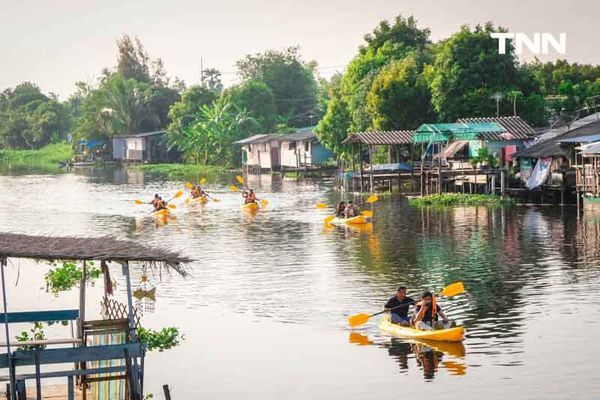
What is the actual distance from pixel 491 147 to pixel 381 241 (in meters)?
19.6

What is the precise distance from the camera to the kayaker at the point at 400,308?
23.9 meters

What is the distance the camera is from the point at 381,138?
205 ft

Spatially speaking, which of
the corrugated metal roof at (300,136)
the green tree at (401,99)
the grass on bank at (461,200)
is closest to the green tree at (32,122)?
the corrugated metal roof at (300,136)

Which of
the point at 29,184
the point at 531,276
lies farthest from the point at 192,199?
the point at 531,276

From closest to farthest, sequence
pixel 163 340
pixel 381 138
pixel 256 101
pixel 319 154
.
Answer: pixel 163 340
pixel 381 138
pixel 319 154
pixel 256 101

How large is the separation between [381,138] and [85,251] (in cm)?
4781

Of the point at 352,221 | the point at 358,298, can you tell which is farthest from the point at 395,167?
the point at 358,298

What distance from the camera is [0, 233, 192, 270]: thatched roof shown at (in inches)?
585

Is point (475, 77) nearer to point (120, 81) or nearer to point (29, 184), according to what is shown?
point (29, 184)

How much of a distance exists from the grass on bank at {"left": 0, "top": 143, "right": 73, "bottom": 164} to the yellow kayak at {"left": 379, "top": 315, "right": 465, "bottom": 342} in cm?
11477

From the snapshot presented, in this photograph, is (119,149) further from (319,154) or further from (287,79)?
(319,154)

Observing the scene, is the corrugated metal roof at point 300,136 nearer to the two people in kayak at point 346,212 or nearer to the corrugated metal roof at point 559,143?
the corrugated metal roof at point 559,143

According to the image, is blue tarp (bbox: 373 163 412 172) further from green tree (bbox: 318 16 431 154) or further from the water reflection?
the water reflection

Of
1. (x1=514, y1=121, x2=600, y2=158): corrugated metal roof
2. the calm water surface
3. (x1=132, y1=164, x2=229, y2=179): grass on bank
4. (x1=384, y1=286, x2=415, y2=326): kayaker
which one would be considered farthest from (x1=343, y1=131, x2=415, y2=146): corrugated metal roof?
(x1=384, y1=286, x2=415, y2=326): kayaker
